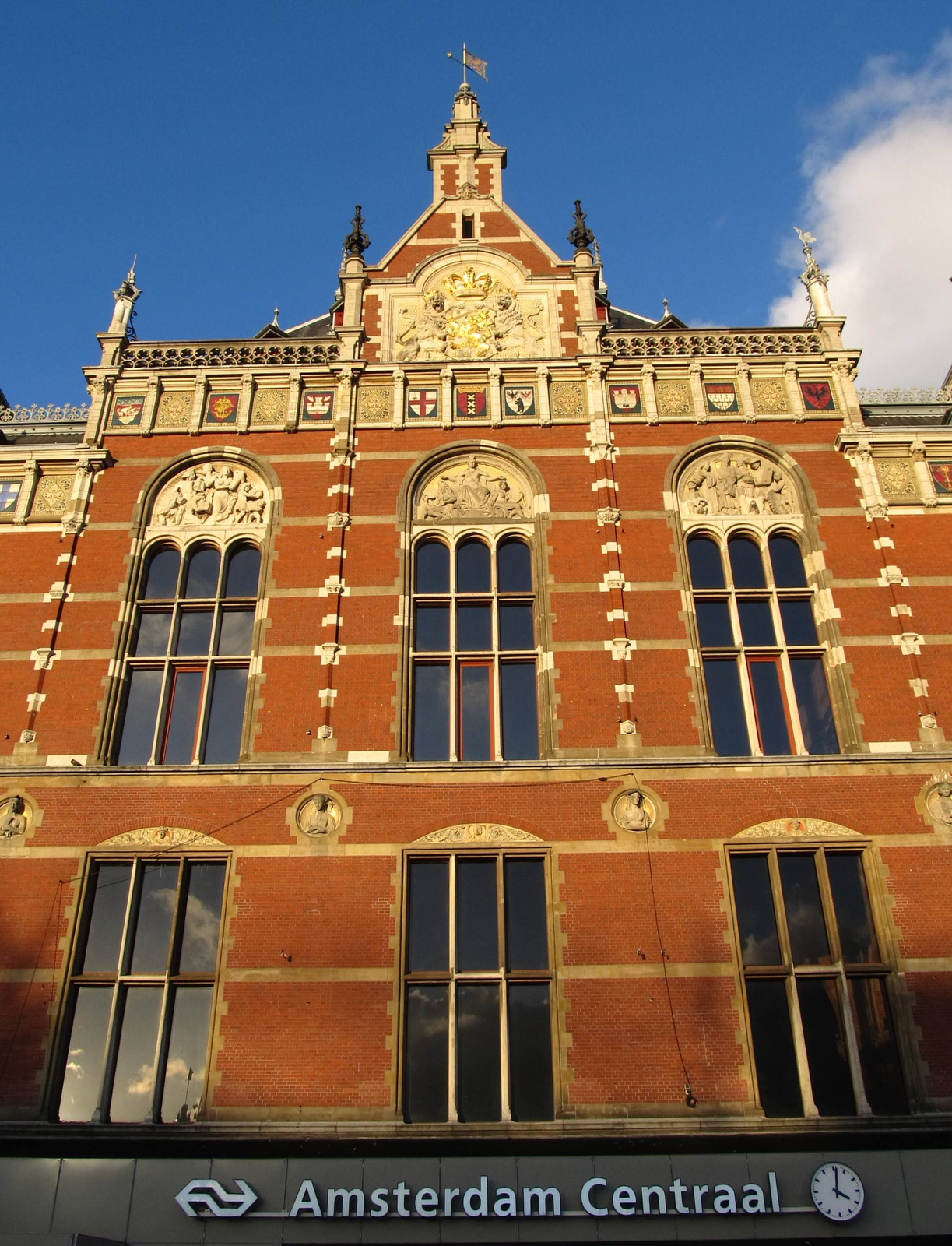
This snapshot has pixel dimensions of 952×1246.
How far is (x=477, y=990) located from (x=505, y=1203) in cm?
272

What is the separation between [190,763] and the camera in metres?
15.8

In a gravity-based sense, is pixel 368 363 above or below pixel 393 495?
above

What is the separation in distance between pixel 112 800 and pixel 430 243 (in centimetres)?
1225

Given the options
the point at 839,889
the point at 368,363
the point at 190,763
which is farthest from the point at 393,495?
the point at 839,889

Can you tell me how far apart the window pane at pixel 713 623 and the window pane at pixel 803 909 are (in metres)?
3.61

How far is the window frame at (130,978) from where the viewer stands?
13.7m

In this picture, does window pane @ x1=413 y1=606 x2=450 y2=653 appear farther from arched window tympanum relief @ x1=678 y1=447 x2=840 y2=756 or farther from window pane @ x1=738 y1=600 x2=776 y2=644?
window pane @ x1=738 y1=600 x2=776 y2=644

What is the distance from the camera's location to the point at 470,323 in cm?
2017

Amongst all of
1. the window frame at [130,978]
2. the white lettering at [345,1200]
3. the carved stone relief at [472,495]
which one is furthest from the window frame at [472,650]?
the white lettering at [345,1200]

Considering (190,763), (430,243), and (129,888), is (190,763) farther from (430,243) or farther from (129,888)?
(430,243)

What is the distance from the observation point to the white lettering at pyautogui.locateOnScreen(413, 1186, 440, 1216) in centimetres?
1210

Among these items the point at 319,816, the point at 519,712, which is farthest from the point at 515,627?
the point at 319,816

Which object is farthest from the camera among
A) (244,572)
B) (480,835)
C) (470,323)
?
(470,323)

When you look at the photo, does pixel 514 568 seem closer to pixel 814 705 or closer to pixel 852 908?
pixel 814 705
